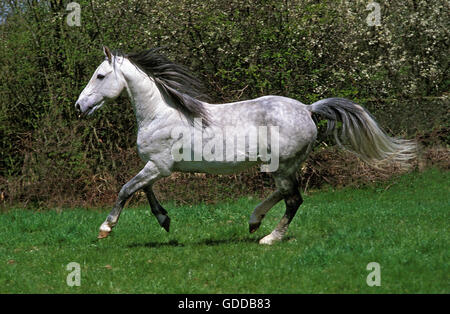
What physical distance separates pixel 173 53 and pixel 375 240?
776 centimetres

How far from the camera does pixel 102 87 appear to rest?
24.0ft

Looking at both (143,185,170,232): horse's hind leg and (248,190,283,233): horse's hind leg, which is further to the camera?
(143,185,170,232): horse's hind leg

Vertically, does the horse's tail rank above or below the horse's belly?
above

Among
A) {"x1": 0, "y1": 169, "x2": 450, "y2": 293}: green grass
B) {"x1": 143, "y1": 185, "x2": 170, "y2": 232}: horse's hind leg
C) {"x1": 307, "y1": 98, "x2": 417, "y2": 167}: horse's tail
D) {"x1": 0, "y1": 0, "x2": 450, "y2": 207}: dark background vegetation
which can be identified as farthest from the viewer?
{"x1": 0, "y1": 0, "x2": 450, "y2": 207}: dark background vegetation

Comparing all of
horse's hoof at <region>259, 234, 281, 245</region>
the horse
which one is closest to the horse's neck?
the horse

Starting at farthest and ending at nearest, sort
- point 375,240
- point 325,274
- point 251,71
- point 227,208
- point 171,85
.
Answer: point 251,71
point 227,208
point 171,85
point 375,240
point 325,274

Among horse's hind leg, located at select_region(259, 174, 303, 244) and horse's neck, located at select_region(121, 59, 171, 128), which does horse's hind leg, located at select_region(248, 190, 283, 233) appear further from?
horse's neck, located at select_region(121, 59, 171, 128)

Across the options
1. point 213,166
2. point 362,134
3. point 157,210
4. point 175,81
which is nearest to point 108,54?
point 175,81

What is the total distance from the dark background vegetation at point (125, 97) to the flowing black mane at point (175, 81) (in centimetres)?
469

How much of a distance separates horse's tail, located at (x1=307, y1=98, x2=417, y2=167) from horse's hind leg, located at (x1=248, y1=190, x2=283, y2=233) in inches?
42.0

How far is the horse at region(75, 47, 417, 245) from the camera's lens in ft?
23.3

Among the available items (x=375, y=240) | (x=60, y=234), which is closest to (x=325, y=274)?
(x=375, y=240)

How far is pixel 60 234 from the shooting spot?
8141 millimetres

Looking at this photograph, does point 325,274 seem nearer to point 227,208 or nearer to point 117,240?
point 117,240
